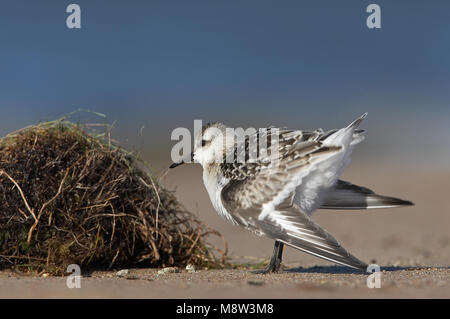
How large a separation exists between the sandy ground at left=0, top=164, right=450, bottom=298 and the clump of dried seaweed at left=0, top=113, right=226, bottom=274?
22 centimetres

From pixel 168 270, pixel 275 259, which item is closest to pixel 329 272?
pixel 275 259

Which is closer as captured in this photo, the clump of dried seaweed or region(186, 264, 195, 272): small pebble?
the clump of dried seaweed

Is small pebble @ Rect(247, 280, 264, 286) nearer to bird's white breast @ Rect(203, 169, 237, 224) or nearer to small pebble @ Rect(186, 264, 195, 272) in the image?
bird's white breast @ Rect(203, 169, 237, 224)

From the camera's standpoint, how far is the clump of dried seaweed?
500 centimetres

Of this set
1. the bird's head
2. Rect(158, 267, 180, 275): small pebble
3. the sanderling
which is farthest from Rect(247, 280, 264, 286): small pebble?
the bird's head

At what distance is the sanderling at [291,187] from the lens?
14.8 ft

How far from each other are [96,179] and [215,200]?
104 centimetres

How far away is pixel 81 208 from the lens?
5.06 metres

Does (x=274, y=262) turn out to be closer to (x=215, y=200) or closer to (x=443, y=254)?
(x=215, y=200)

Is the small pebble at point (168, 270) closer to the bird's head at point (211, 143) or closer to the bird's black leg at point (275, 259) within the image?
the bird's black leg at point (275, 259)

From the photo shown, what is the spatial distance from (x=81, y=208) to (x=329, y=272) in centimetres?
216

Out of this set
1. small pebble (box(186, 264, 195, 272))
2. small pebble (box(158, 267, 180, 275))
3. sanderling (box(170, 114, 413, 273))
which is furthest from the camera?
small pebble (box(186, 264, 195, 272))

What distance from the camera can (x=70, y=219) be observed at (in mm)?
5016
